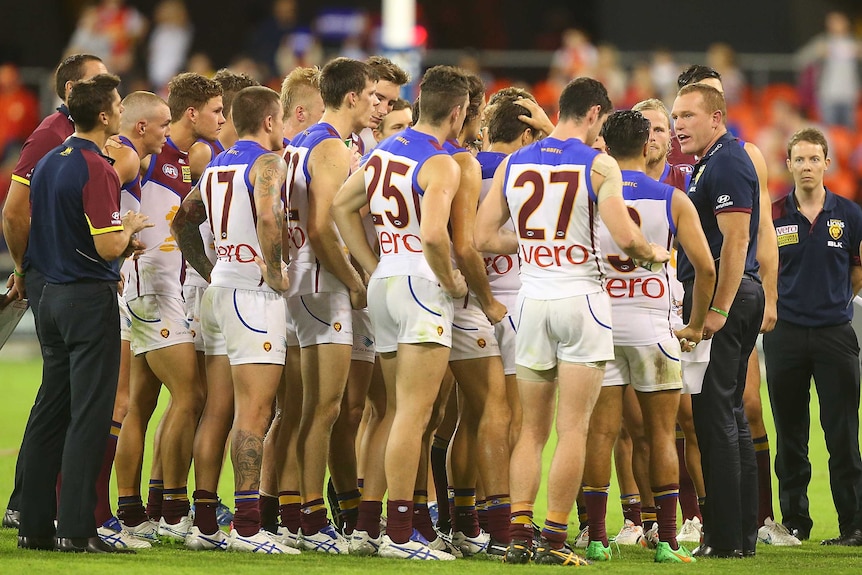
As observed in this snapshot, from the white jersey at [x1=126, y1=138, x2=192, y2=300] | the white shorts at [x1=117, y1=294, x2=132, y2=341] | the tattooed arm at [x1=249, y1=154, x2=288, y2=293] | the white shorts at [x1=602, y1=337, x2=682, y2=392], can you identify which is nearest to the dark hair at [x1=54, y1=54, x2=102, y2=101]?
the white jersey at [x1=126, y1=138, x2=192, y2=300]

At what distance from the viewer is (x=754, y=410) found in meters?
9.06

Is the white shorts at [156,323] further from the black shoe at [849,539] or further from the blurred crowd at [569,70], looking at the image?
the blurred crowd at [569,70]

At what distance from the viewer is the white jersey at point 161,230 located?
27.0ft

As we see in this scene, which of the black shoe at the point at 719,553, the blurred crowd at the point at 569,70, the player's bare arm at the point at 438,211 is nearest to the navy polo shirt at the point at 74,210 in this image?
the player's bare arm at the point at 438,211

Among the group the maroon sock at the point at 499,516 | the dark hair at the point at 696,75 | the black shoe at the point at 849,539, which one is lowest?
the black shoe at the point at 849,539

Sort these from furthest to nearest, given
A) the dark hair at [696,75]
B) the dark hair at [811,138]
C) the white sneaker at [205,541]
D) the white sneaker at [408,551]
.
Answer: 1. the dark hair at [811,138]
2. the dark hair at [696,75]
3. the white sneaker at [205,541]
4. the white sneaker at [408,551]

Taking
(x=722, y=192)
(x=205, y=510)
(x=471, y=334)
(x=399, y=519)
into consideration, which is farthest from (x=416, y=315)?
(x=722, y=192)

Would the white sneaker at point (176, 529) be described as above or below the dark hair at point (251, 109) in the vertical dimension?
below

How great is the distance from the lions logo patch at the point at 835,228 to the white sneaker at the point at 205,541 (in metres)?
4.59

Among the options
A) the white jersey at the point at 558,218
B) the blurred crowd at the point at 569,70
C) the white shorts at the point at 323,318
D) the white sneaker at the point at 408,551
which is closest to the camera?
the white jersey at the point at 558,218

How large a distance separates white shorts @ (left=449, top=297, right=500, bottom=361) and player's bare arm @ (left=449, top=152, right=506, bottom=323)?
5.6 inches

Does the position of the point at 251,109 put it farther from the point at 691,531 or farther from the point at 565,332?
the point at 691,531

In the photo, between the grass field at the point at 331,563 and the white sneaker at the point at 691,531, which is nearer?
the grass field at the point at 331,563

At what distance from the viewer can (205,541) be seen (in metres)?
7.63
